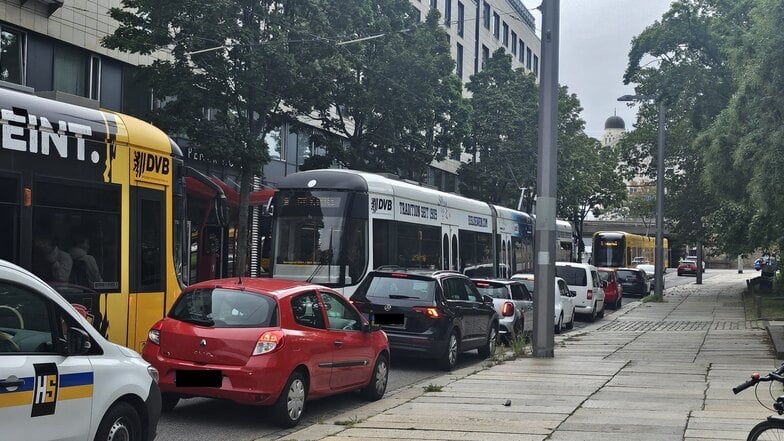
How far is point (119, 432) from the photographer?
6.52m

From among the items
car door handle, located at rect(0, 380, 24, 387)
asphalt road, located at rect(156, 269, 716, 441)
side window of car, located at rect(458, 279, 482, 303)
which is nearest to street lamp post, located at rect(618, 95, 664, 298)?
side window of car, located at rect(458, 279, 482, 303)

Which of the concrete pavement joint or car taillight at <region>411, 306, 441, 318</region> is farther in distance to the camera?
car taillight at <region>411, 306, 441, 318</region>

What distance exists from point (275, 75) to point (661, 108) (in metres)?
18.6

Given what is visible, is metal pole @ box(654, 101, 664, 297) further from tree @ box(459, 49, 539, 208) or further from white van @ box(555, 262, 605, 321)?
white van @ box(555, 262, 605, 321)

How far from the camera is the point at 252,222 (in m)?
23.1

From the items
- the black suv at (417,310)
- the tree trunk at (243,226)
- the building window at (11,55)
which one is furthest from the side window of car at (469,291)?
the building window at (11,55)

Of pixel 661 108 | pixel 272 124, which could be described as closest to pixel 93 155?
pixel 272 124

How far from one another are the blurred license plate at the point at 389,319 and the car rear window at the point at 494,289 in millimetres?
4802

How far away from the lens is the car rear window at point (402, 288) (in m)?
14.1

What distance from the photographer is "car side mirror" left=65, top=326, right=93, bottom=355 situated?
19.8 ft

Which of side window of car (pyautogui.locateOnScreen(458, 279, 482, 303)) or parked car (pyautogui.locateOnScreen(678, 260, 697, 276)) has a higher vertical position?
side window of car (pyautogui.locateOnScreen(458, 279, 482, 303))

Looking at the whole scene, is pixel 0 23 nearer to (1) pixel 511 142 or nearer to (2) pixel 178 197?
(2) pixel 178 197

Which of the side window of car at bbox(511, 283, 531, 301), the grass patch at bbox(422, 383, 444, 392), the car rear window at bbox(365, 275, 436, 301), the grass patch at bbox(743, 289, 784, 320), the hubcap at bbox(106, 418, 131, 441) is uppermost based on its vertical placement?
the car rear window at bbox(365, 275, 436, 301)

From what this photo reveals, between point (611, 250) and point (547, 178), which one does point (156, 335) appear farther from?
point (611, 250)
